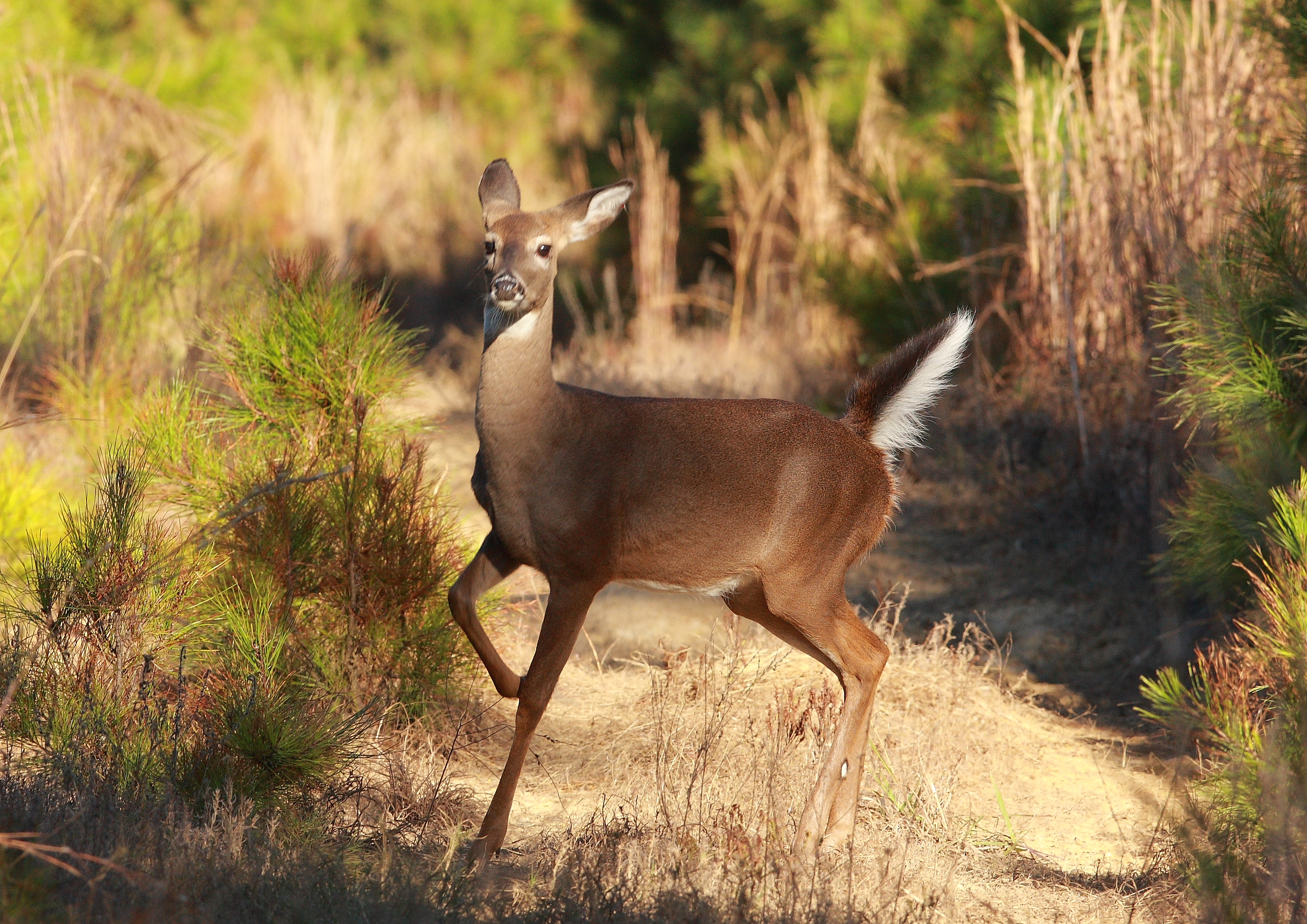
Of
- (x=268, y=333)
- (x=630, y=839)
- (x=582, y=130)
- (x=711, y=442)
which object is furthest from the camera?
(x=582, y=130)

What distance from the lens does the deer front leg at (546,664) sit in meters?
3.95

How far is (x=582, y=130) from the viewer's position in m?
15.8

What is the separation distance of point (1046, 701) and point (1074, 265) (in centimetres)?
257

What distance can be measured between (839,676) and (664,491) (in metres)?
0.86

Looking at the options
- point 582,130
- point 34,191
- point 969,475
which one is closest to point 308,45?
point 582,130

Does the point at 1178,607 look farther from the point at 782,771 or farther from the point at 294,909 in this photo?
the point at 294,909

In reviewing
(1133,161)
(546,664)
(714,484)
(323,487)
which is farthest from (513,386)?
(1133,161)

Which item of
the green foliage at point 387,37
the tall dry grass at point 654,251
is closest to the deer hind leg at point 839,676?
the tall dry grass at point 654,251

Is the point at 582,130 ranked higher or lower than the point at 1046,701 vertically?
higher

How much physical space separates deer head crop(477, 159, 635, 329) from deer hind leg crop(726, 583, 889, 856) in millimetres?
1212

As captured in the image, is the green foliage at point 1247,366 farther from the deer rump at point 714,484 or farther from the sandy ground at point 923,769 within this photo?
the deer rump at point 714,484

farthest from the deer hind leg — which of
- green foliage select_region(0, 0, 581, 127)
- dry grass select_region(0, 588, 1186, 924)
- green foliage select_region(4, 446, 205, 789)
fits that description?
green foliage select_region(0, 0, 581, 127)

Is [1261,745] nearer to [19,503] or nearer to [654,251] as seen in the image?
[19,503]

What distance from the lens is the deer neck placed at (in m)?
4.01
